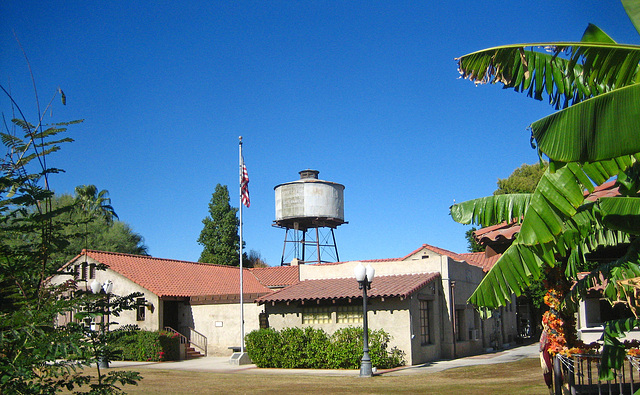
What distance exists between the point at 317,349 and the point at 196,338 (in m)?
9.89

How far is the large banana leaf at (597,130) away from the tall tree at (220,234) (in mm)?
49026

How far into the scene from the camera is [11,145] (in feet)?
16.5

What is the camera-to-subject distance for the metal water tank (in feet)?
124

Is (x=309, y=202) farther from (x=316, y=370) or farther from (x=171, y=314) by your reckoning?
(x=316, y=370)

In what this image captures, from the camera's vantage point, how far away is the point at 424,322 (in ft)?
77.6

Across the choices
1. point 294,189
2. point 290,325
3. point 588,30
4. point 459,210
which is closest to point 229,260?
point 294,189

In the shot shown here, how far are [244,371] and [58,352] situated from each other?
1742 cm

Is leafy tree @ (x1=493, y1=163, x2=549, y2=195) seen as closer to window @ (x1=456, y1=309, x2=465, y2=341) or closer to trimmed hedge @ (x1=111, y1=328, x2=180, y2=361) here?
window @ (x1=456, y1=309, x2=465, y2=341)

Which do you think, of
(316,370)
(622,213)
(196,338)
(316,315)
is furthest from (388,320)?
(622,213)

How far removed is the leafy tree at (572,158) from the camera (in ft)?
16.3

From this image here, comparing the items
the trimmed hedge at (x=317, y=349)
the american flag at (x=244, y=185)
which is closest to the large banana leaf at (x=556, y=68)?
the trimmed hedge at (x=317, y=349)

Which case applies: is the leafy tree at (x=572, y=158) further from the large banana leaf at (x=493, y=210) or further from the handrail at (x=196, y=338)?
the handrail at (x=196, y=338)

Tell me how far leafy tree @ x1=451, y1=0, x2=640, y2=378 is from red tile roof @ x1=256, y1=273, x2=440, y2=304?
39.4 feet

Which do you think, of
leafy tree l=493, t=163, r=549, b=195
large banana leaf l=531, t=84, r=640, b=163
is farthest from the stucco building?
leafy tree l=493, t=163, r=549, b=195
